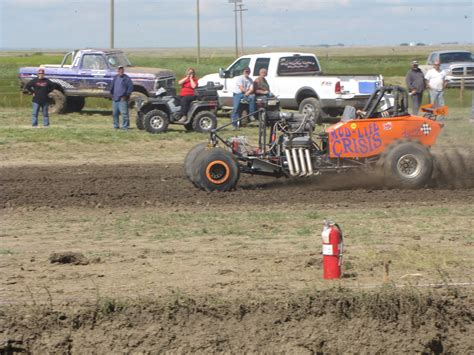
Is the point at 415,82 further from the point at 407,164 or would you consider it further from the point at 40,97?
the point at 407,164

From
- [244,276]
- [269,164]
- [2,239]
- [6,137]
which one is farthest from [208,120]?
[244,276]

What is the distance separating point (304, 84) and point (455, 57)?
45.4ft

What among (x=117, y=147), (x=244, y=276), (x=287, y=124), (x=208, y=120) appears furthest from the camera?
(x=208, y=120)

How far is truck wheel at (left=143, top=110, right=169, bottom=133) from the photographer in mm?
21344

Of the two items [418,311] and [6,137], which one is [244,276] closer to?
[418,311]

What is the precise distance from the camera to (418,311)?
24.3ft

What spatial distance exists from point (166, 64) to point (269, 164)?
6183 centimetres

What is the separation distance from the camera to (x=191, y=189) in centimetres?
1376

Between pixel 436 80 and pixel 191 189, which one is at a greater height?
pixel 436 80

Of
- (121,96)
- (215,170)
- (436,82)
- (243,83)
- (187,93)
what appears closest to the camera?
(215,170)

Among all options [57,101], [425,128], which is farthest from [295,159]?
[57,101]

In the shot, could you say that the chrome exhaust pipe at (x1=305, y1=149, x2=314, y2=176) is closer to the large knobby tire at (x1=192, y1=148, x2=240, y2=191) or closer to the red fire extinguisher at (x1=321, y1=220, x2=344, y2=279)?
the large knobby tire at (x1=192, y1=148, x2=240, y2=191)

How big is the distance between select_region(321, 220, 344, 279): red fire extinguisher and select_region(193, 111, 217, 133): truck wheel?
13.8 m

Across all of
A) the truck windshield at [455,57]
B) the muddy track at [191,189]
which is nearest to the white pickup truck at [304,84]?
the muddy track at [191,189]
